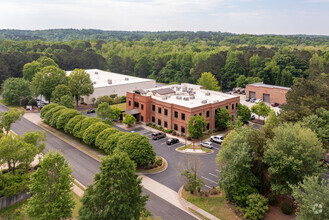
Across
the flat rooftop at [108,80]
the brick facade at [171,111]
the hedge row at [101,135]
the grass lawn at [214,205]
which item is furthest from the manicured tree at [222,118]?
the flat rooftop at [108,80]

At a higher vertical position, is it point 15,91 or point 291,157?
point 291,157

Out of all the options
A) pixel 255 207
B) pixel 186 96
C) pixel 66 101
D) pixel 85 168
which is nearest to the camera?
pixel 255 207

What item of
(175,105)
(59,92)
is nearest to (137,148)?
(175,105)

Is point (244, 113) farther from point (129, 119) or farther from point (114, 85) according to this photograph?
point (114, 85)

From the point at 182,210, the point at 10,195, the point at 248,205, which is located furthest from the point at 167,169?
the point at 10,195

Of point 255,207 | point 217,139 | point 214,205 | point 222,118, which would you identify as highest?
point 222,118

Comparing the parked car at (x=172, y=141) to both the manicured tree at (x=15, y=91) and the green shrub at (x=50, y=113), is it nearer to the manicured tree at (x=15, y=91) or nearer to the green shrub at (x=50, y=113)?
the green shrub at (x=50, y=113)

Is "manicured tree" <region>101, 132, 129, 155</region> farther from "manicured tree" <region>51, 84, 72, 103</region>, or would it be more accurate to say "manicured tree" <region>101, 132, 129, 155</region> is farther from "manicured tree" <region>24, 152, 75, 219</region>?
"manicured tree" <region>51, 84, 72, 103</region>

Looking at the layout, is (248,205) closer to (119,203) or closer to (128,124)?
(119,203)
